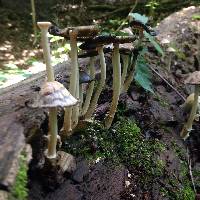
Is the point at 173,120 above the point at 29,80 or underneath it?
underneath

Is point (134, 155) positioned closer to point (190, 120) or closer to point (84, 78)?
point (84, 78)

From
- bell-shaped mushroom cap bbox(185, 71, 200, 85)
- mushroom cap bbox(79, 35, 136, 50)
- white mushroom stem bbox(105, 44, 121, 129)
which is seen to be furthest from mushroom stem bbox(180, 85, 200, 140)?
mushroom cap bbox(79, 35, 136, 50)

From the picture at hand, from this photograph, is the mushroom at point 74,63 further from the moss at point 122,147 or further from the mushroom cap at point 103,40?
the moss at point 122,147

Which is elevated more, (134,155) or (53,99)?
(53,99)

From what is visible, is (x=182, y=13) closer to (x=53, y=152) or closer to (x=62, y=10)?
(x=62, y=10)

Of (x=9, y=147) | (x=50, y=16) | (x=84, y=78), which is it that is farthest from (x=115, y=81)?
(x=50, y=16)

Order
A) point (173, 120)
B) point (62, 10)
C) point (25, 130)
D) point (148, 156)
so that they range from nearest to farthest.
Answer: point (25, 130)
point (148, 156)
point (173, 120)
point (62, 10)

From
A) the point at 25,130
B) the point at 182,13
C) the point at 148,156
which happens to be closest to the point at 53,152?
the point at 25,130
